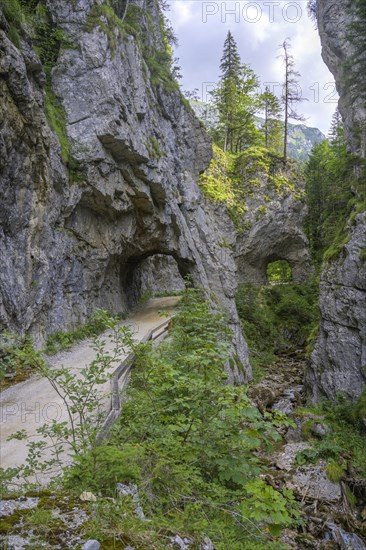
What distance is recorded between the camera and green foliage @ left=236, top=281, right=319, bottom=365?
25.5m

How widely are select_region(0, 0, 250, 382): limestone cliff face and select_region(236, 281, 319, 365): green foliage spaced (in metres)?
4.61

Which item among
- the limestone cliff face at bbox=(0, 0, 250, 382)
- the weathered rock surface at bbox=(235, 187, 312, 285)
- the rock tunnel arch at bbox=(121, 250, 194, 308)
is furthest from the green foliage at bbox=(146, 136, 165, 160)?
the weathered rock surface at bbox=(235, 187, 312, 285)

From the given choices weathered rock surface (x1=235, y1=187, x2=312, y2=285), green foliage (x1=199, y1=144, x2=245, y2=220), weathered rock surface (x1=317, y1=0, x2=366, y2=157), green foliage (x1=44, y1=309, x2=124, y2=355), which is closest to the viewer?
green foliage (x1=44, y1=309, x2=124, y2=355)

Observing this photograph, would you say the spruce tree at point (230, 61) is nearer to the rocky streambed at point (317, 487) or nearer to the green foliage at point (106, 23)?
the green foliage at point (106, 23)

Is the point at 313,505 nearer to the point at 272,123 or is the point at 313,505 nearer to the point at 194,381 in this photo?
the point at 194,381

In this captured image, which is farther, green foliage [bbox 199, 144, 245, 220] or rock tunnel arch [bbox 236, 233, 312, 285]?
rock tunnel arch [bbox 236, 233, 312, 285]

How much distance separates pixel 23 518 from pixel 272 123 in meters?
41.5

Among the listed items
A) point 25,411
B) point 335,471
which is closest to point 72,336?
point 25,411

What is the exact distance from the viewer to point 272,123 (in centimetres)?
3831

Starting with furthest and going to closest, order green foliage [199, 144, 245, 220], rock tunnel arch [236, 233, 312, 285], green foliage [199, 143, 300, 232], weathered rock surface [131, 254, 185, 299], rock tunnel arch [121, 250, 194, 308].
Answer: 1. rock tunnel arch [236, 233, 312, 285]
2. green foliage [199, 143, 300, 232]
3. weathered rock surface [131, 254, 185, 299]
4. green foliage [199, 144, 245, 220]
5. rock tunnel arch [121, 250, 194, 308]

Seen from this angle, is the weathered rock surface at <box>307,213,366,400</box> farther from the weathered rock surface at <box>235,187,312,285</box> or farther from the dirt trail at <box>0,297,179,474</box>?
the weathered rock surface at <box>235,187,312,285</box>

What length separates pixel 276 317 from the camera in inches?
1078

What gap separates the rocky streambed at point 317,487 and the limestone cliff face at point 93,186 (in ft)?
19.8

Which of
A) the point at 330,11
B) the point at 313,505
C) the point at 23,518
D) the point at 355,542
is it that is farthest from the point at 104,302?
the point at 330,11
